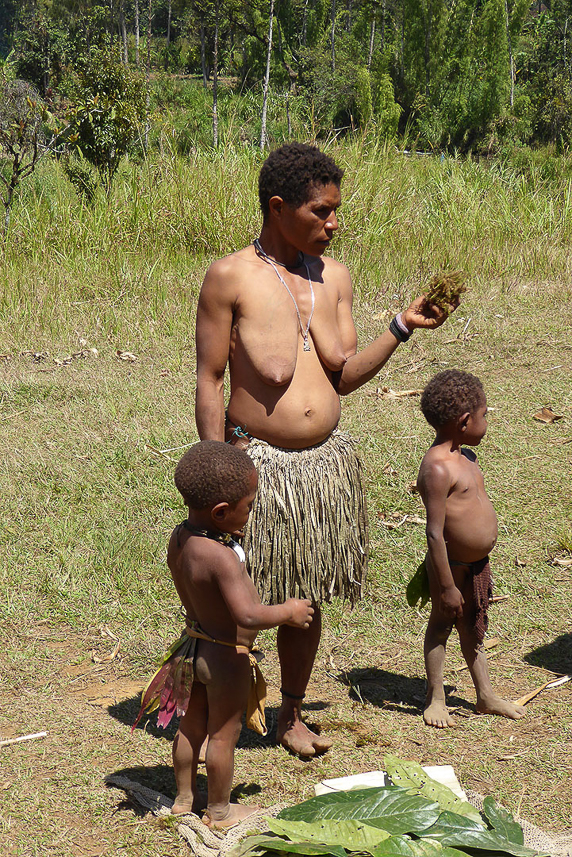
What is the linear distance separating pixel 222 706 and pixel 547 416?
4.20 meters

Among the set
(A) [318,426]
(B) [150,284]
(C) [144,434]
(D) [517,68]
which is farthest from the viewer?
(D) [517,68]

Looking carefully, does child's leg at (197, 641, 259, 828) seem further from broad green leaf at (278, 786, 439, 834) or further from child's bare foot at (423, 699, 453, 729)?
child's bare foot at (423, 699, 453, 729)

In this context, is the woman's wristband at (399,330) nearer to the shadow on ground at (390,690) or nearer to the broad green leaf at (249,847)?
the shadow on ground at (390,690)

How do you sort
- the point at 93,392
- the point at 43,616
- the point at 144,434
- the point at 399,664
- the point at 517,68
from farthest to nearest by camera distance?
the point at 517,68, the point at 93,392, the point at 144,434, the point at 43,616, the point at 399,664

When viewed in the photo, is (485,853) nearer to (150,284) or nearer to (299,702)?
(299,702)

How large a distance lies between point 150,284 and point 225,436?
17.5 ft

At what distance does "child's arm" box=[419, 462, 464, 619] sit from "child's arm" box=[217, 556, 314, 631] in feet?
2.63

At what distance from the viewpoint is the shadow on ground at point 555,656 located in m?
3.56

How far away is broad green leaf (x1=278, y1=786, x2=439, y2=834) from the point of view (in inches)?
89.2

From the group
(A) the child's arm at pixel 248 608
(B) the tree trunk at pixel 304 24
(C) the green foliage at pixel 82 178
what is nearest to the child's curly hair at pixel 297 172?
(A) the child's arm at pixel 248 608

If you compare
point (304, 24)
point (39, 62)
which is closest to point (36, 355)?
point (39, 62)

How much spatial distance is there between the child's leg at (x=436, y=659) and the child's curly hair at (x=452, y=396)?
0.55 m

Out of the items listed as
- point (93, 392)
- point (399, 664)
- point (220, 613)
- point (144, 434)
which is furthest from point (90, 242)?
point (220, 613)

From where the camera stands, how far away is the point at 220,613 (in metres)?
2.38
